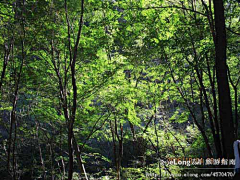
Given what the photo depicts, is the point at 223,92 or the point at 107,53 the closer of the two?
the point at 223,92

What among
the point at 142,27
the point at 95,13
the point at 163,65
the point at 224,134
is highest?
the point at 95,13

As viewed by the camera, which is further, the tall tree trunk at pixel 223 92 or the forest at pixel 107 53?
the forest at pixel 107 53

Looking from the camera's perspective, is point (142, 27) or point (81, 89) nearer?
point (142, 27)

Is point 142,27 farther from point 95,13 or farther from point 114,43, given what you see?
point 95,13

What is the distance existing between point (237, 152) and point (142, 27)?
3.72 m

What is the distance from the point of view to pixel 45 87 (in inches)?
242

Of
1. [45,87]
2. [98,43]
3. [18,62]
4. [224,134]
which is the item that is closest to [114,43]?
[98,43]

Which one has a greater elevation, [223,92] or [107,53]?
[107,53]

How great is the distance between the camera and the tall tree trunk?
2.54m

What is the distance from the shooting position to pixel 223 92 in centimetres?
259

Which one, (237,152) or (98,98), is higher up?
(98,98)

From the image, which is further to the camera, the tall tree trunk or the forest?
the forest

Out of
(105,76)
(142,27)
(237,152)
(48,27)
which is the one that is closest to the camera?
(237,152)

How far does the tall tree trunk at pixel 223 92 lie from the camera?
8.34ft
